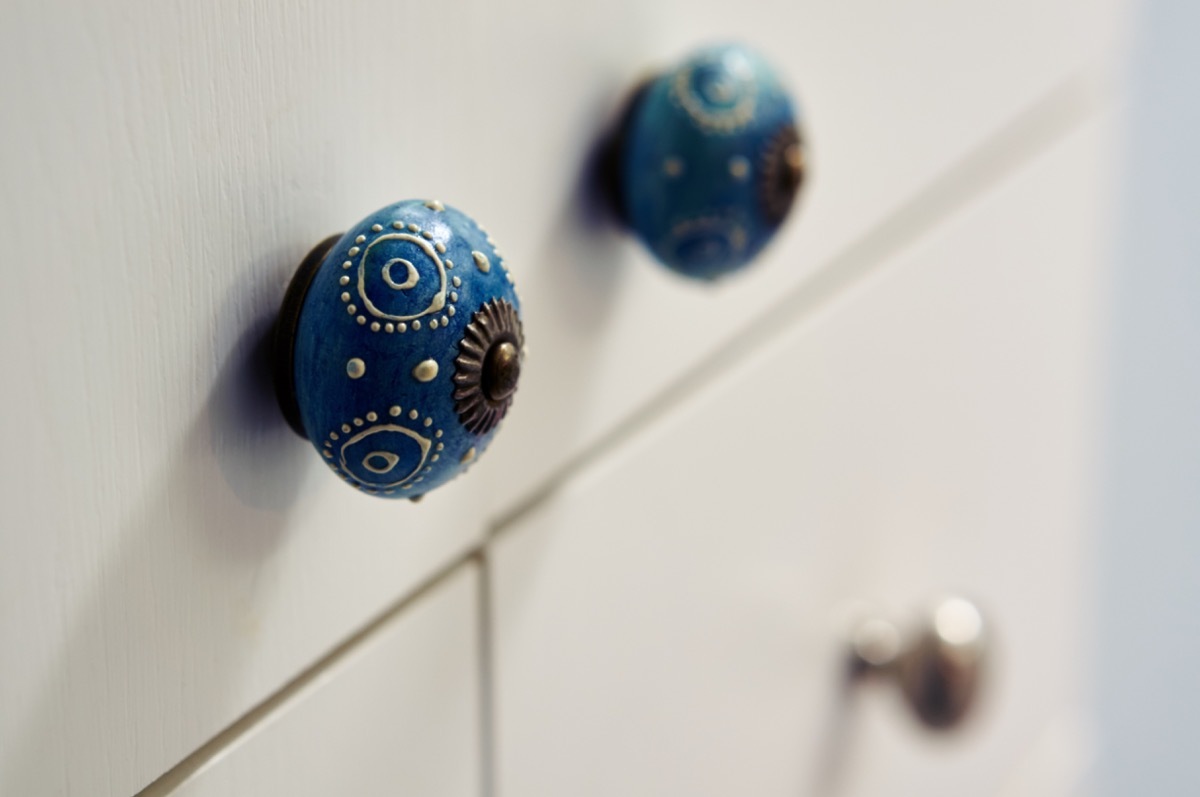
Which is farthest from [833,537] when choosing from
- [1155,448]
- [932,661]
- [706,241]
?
[1155,448]

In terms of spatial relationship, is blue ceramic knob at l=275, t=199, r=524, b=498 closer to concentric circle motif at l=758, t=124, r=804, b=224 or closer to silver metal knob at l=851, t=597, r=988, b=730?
concentric circle motif at l=758, t=124, r=804, b=224

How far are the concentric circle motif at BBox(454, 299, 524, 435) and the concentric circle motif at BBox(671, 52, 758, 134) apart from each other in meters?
0.10

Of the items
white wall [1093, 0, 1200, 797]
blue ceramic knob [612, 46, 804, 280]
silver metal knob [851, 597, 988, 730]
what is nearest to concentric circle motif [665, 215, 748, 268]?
blue ceramic knob [612, 46, 804, 280]

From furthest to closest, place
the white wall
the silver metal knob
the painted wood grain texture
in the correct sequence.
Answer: the white wall → the silver metal knob → the painted wood grain texture

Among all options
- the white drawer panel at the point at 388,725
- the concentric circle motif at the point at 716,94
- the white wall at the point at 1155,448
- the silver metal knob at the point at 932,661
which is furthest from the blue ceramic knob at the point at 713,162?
the white wall at the point at 1155,448

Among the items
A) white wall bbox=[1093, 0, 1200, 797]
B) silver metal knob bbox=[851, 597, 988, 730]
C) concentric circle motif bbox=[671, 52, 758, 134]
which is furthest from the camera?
white wall bbox=[1093, 0, 1200, 797]

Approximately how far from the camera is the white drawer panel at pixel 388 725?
0.72 ft

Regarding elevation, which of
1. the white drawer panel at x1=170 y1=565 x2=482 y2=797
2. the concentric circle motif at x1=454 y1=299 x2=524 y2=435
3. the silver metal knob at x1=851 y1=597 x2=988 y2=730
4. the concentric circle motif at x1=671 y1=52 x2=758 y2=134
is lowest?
the white drawer panel at x1=170 y1=565 x2=482 y2=797

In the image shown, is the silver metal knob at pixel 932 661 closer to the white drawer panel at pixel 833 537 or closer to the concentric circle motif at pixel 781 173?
the white drawer panel at pixel 833 537

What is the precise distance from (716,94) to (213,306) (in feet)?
0.48

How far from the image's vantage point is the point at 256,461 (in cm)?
20

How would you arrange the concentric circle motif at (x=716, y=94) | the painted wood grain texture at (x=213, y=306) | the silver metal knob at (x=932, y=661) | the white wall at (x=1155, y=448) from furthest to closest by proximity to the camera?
the white wall at (x=1155, y=448), the silver metal knob at (x=932, y=661), the concentric circle motif at (x=716, y=94), the painted wood grain texture at (x=213, y=306)

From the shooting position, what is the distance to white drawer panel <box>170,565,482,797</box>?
8.7 inches

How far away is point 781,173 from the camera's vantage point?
11.4 inches
